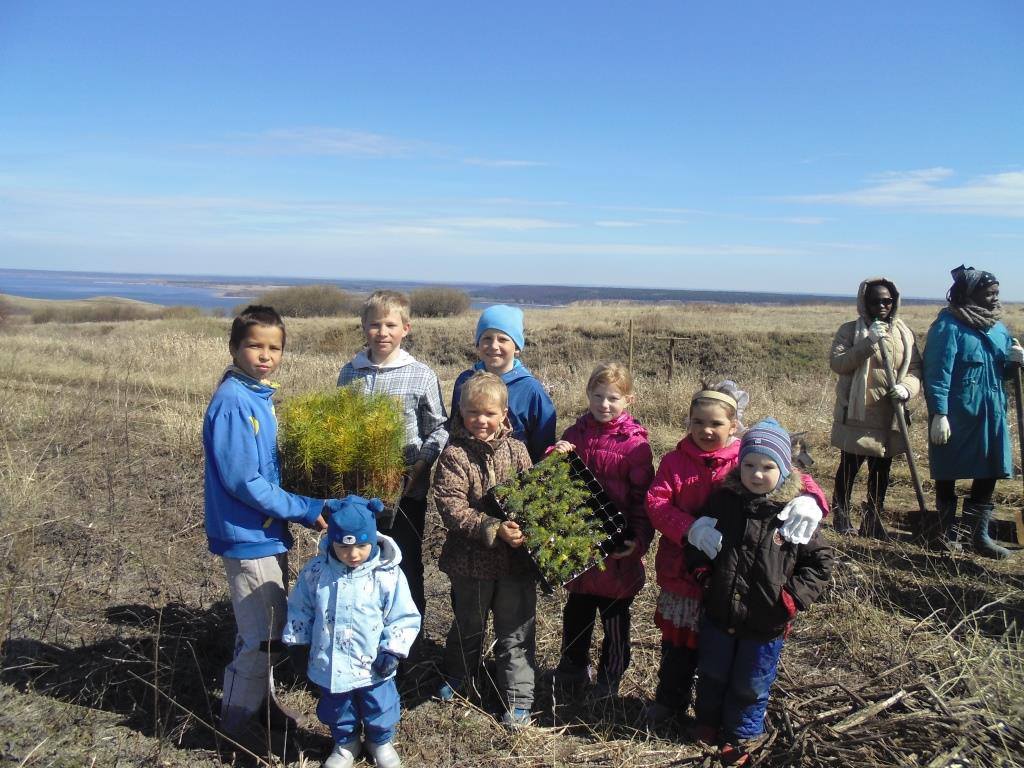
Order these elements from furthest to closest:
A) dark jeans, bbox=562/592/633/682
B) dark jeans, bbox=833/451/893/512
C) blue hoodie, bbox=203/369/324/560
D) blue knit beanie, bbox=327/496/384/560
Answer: dark jeans, bbox=833/451/893/512 → dark jeans, bbox=562/592/633/682 → blue hoodie, bbox=203/369/324/560 → blue knit beanie, bbox=327/496/384/560

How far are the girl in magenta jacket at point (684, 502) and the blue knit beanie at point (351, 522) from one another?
1.23 m

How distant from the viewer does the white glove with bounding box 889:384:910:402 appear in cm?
546

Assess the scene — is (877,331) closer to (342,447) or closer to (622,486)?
(622,486)

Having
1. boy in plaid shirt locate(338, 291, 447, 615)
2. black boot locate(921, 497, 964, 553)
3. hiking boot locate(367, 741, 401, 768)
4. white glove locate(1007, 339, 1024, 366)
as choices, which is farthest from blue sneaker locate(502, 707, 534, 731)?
white glove locate(1007, 339, 1024, 366)

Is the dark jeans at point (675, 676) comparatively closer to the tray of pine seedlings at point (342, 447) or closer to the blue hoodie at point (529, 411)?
the blue hoodie at point (529, 411)

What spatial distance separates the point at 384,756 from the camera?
2.84m

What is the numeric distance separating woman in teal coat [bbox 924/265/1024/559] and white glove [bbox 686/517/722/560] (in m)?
3.56

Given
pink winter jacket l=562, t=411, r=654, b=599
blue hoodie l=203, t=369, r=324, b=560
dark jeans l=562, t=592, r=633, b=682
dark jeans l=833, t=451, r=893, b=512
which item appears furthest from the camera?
dark jeans l=833, t=451, r=893, b=512

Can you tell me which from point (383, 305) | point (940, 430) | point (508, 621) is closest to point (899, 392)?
point (940, 430)

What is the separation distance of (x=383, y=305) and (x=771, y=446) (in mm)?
1851

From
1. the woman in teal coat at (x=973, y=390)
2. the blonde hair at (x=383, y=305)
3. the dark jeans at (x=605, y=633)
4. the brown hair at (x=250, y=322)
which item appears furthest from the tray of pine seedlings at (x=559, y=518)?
the woman in teal coat at (x=973, y=390)

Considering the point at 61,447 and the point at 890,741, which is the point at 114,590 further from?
the point at 890,741

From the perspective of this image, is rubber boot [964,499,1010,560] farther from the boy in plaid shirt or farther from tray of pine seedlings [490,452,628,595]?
the boy in plaid shirt

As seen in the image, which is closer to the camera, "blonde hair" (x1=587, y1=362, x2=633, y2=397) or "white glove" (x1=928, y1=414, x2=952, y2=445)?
"blonde hair" (x1=587, y1=362, x2=633, y2=397)
